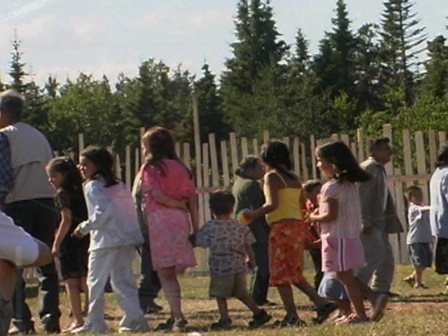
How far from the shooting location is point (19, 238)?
521cm

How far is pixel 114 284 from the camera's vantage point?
9.34 meters

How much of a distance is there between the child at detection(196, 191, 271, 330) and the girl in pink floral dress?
246 millimetres

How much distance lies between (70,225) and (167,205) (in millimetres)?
761

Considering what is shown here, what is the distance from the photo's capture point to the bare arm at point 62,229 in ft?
30.7

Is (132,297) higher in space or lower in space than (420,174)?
lower

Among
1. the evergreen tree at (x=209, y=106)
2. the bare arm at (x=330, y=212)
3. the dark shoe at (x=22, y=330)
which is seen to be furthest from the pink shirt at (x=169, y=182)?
the evergreen tree at (x=209, y=106)

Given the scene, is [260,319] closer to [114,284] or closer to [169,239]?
[169,239]

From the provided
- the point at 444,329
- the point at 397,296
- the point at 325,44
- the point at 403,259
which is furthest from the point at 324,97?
the point at 444,329

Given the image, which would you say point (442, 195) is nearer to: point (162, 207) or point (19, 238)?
point (162, 207)

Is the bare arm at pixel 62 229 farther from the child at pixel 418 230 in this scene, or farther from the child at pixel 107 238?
the child at pixel 418 230

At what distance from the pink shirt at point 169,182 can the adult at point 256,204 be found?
4.26 ft

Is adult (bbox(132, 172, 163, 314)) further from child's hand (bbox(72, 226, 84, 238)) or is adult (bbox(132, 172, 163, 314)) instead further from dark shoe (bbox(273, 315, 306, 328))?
dark shoe (bbox(273, 315, 306, 328))

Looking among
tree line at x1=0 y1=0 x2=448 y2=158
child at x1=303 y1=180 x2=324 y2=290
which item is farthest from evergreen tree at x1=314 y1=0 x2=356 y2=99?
child at x1=303 y1=180 x2=324 y2=290

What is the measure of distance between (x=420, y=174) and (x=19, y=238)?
10803 mm
